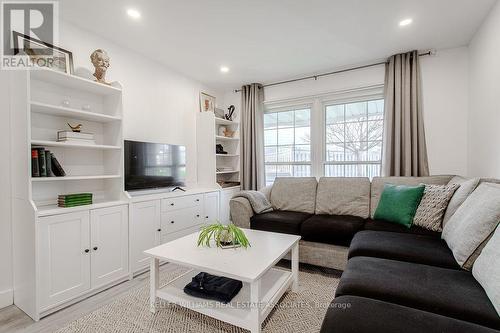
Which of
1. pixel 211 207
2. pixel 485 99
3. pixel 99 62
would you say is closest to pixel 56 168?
pixel 99 62

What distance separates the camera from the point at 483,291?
43.9 inches

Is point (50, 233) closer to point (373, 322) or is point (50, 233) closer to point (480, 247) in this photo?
point (373, 322)

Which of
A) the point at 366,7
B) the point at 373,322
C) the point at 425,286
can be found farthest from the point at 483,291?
the point at 366,7

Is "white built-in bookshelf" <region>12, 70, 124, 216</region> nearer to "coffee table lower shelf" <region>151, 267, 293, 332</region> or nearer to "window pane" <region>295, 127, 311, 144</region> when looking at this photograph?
"coffee table lower shelf" <region>151, 267, 293, 332</region>

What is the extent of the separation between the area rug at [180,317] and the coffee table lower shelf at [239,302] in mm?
134

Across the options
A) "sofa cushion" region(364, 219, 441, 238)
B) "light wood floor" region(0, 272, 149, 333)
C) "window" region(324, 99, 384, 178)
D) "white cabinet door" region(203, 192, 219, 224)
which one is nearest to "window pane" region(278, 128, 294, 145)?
"window" region(324, 99, 384, 178)

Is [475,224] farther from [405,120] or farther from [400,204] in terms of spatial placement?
[405,120]

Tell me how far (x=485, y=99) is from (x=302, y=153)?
7.21 ft

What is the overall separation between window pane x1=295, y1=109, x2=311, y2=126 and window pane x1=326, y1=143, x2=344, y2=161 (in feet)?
1.69

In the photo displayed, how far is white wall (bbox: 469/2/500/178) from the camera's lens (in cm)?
206

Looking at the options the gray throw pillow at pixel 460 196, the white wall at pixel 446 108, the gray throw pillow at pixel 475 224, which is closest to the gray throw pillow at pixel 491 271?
the gray throw pillow at pixel 475 224

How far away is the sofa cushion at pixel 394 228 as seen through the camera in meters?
2.08

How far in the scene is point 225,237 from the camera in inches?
72.5

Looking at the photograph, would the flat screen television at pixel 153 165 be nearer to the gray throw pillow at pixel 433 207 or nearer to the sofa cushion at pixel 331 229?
the sofa cushion at pixel 331 229
